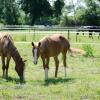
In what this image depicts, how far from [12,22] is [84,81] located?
60.3 metres

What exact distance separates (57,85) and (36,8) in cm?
6405

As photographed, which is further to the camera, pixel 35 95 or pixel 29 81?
pixel 29 81

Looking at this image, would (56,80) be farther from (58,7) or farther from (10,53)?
(58,7)

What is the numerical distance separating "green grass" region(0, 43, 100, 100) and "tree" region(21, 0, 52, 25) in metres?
56.8

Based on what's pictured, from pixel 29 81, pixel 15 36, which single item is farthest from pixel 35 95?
pixel 15 36

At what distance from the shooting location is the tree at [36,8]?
74.4 m

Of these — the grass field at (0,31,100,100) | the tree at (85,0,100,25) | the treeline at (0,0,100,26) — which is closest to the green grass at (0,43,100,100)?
the grass field at (0,31,100,100)

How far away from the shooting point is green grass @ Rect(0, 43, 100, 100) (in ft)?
30.7

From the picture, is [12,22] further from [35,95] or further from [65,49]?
[35,95]

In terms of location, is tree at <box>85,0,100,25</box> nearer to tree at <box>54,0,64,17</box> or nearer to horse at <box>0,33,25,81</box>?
tree at <box>54,0,64,17</box>

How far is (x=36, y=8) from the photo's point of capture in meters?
74.8

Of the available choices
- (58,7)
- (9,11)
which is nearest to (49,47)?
(9,11)

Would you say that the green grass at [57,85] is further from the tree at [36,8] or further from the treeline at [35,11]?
the tree at [36,8]

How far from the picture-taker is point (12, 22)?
71688 mm
